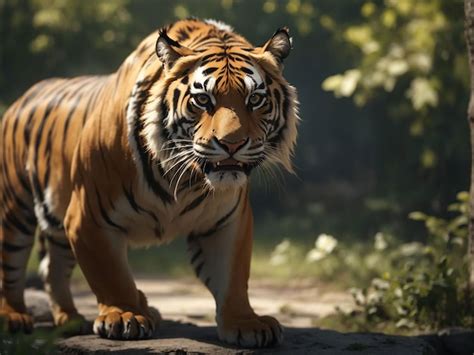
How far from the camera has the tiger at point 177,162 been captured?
171 inches

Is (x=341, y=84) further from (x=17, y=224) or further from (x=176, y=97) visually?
(x=176, y=97)

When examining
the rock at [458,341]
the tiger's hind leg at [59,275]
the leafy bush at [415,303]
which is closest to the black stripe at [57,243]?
the tiger's hind leg at [59,275]

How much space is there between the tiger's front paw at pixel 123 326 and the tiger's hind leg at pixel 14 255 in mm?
1155

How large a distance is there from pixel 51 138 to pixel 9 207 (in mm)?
557

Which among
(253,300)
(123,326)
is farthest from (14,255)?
(253,300)

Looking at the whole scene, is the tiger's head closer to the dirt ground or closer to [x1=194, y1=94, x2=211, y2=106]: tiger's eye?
[x1=194, y1=94, x2=211, y2=106]: tiger's eye

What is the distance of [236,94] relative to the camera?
4.33 metres

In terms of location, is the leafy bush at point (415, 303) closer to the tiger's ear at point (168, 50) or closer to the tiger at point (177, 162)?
the tiger at point (177, 162)

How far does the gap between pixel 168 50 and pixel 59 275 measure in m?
1.99

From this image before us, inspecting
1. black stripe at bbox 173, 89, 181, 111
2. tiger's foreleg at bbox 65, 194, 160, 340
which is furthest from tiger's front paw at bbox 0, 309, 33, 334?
black stripe at bbox 173, 89, 181, 111

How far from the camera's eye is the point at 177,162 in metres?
4.37

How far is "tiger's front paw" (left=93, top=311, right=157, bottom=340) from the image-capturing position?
185 inches

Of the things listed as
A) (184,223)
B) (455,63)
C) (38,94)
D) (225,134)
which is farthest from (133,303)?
(455,63)

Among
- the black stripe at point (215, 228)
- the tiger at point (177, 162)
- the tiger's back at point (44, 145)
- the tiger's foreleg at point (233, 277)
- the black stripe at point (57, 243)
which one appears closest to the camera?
the tiger at point (177, 162)
